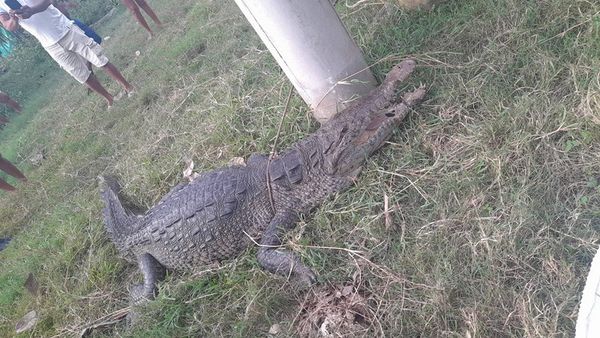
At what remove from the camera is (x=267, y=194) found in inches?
136

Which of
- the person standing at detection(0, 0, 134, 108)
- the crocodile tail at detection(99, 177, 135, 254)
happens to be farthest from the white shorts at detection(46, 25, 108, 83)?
the crocodile tail at detection(99, 177, 135, 254)

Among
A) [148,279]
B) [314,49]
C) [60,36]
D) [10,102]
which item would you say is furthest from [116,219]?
[10,102]

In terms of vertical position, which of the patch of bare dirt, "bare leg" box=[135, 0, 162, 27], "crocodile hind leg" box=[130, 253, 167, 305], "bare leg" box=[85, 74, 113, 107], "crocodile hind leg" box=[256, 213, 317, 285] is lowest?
the patch of bare dirt

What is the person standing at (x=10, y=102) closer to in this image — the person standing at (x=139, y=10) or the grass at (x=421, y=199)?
the person standing at (x=139, y=10)

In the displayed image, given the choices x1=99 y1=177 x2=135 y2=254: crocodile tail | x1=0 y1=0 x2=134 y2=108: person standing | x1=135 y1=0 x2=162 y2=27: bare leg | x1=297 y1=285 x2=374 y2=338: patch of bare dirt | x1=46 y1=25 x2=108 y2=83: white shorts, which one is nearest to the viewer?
x1=297 y1=285 x2=374 y2=338: patch of bare dirt

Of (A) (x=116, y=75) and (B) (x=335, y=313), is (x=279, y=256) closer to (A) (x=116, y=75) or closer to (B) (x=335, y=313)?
(B) (x=335, y=313)

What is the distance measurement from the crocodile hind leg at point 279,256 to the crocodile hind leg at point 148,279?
0.82 meters

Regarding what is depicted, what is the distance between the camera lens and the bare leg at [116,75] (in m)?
6.39

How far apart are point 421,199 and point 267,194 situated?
1.10m

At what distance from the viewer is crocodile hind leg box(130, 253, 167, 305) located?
3439 millimetres

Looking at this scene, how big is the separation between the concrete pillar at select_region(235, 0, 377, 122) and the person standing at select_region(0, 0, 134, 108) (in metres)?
3.71

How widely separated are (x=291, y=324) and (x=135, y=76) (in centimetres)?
517

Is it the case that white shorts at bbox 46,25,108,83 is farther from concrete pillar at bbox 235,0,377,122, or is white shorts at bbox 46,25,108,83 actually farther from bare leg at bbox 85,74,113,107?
concrete pillar at bbox 235,0,377,122

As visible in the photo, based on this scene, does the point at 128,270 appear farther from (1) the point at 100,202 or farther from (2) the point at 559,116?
(2) the point at 559,116
